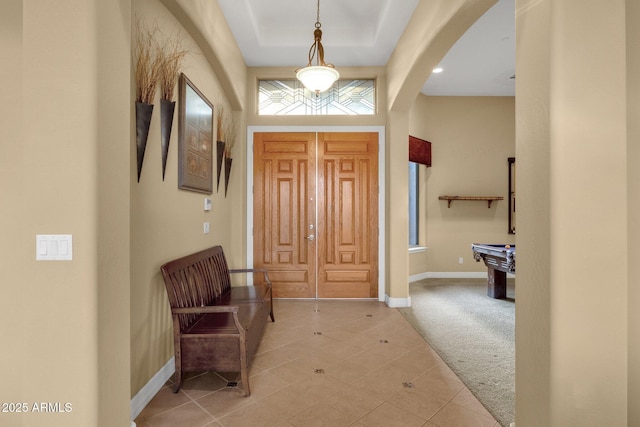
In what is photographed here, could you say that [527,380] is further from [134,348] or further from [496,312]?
[496,312]

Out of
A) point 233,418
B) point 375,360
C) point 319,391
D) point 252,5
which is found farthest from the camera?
point 252,5

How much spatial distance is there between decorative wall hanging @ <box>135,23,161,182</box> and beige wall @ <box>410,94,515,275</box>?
5.35m

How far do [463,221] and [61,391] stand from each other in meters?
6.53

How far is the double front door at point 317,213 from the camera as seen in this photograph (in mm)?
4809

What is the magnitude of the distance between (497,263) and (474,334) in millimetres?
1439

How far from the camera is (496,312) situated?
4328mm

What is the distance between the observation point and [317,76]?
295cm

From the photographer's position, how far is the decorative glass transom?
4871 millimetres

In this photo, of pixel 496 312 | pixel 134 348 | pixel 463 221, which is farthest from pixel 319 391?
pixel 463 221

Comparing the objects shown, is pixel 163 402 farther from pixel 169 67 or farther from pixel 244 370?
pixel 169 67

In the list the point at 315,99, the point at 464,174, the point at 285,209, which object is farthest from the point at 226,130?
the point at 464,174

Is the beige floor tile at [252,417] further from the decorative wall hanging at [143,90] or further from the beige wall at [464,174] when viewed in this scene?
the beige wall at [464,174]

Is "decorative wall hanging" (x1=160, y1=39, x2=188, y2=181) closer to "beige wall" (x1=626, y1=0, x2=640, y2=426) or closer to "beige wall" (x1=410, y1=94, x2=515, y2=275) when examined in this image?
"beige wall" (x1=626, y1=0, x2=640, y2=426)

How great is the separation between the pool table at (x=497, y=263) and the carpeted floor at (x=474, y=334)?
0.17 metres
